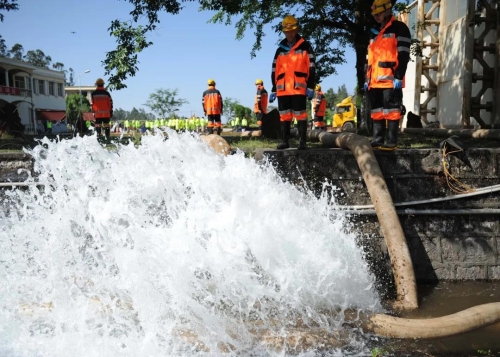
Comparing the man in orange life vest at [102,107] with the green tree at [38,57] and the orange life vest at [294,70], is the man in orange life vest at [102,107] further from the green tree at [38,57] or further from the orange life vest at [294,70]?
the green tree at [38,57]

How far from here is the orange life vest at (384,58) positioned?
6.08 metres

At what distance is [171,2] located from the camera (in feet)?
25.6

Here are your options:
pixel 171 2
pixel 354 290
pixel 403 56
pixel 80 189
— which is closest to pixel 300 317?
pixel 354 290

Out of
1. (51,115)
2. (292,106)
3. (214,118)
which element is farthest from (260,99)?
(51,115)

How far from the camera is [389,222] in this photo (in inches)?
213

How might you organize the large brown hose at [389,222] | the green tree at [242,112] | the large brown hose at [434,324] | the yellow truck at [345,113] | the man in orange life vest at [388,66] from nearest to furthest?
the large brown hose at [434,324], the large brown hose at [389,222], the man in orange life vest at [388,66], the yellow truck at [345,113], the green tree at [242,112]

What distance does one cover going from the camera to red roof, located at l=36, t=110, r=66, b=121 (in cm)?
5403

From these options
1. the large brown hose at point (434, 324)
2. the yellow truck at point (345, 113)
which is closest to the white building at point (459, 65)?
the large brown hose at point (434, 324)

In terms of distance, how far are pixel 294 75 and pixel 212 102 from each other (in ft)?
25.4

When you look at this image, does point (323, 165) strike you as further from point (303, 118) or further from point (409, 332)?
point (409, 332)

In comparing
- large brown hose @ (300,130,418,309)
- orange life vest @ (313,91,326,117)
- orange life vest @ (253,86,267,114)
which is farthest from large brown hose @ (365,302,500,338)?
orange life vest @ (253,86,267,114)

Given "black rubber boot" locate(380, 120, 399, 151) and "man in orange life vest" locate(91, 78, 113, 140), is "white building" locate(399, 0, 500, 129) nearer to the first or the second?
"black rubber boot" locate(380, 120, 399, 151)

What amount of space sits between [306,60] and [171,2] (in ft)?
9.42

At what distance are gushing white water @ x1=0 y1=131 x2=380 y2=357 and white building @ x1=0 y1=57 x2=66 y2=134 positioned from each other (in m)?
39.5
